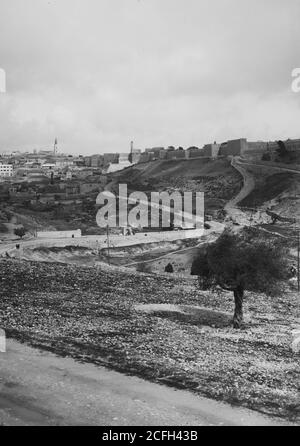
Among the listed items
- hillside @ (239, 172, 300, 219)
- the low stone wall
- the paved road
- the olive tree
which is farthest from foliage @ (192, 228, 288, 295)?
hillside @ (239, 172, 300, 219)

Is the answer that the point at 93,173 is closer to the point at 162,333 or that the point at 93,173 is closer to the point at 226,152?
the point at 226,152

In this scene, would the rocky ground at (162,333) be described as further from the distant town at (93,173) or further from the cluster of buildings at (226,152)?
the cluster of buildings at (226,152)

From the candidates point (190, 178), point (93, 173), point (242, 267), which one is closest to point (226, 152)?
point (190, 178)

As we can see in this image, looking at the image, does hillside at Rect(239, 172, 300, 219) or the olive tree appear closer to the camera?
the olive tree

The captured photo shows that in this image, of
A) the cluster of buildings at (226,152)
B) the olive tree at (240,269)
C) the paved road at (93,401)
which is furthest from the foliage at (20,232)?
the cluster of buildings at (226,152)

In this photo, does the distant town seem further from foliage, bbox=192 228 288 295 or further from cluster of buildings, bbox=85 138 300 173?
foliage, bbox=192 228 288 295
